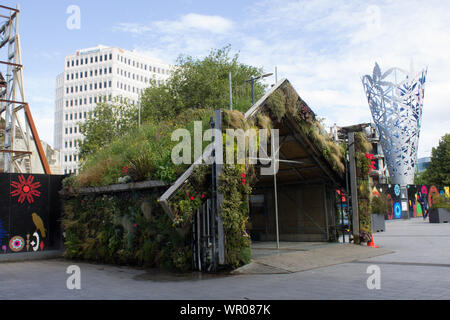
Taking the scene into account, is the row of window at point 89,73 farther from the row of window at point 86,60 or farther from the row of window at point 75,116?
the row of window at point 75,116

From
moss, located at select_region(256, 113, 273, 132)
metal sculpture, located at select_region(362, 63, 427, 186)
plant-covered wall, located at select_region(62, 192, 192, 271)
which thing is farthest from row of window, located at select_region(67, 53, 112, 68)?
moss, located at select_region(256, 113, 273, 132)

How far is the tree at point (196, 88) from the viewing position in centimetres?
3472

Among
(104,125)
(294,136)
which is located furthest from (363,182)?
(104,125)

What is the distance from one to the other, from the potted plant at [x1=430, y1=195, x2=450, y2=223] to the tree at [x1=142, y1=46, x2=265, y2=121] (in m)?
15.7

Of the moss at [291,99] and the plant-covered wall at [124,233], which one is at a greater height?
the moss at [291,99]

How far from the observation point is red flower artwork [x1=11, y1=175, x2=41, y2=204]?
13.2 metres

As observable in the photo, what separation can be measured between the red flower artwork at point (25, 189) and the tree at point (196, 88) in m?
20.3

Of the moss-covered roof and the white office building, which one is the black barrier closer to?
the moss-covered roof

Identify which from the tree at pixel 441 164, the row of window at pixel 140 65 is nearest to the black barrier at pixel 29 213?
the tree at pixel 441 164

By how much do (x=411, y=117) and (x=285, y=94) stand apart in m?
51.4

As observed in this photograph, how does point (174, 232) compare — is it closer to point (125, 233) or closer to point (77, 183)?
point (125, 233)

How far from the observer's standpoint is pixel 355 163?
45.7 feet

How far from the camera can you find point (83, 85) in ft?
344

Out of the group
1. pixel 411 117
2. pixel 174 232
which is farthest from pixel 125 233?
pixel 411 117
